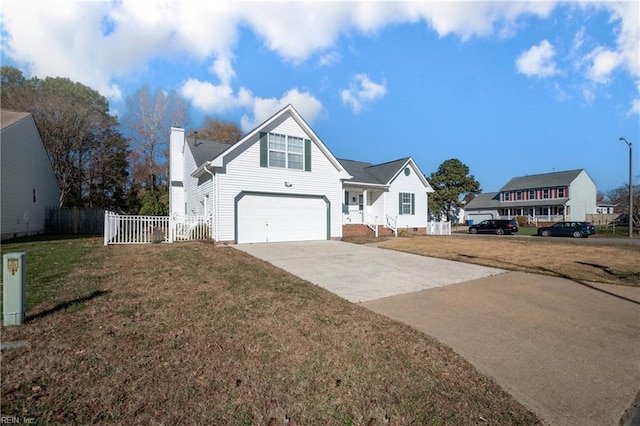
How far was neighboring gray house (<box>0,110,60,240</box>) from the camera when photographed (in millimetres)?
15039

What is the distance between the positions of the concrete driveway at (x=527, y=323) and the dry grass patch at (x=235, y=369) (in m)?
0.43

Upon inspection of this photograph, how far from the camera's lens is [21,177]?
16875 millimetres

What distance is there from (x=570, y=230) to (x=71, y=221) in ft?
120

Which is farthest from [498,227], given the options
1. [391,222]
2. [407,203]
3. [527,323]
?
[527,323]

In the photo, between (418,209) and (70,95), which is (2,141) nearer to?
(70,95)

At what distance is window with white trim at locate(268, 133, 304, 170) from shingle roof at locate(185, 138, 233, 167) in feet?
8.18

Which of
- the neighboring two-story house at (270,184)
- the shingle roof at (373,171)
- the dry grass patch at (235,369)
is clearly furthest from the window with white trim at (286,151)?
the dry grass patch at (235,369)

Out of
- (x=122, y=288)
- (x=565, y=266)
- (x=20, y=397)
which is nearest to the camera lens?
(x=20, y=397)

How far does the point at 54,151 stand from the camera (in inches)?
1087

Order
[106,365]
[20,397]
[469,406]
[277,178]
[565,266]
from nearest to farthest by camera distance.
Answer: [20,397] → [469,406] → [106,365] → [565,266] → [277,178]

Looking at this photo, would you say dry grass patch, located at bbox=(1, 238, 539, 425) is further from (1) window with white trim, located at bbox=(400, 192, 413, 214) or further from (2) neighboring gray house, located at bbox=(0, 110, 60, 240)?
(1) window with white trim, located at bbox=(400, 192, 413, 214)

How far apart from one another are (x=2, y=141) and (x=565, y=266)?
23356 millimetres

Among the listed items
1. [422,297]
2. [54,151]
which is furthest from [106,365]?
[54,151]

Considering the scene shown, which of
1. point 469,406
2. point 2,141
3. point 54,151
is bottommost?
point 469,406
